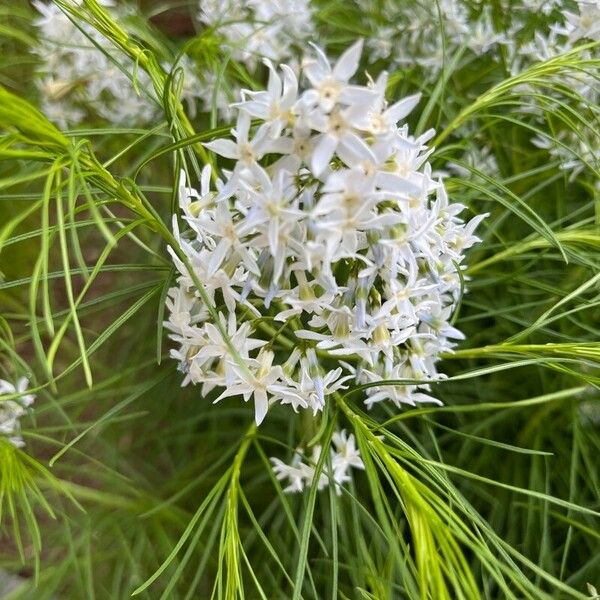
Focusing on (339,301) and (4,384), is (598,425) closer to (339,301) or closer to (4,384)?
(339,301)

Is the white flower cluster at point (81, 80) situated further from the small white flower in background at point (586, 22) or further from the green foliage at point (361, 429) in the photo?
the small white flower in background at point (586, 22)

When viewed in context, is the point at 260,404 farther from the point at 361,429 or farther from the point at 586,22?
the point at 586,22

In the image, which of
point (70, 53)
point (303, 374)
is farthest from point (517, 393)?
point (70, 53)

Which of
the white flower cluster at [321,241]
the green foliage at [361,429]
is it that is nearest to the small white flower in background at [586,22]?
the green foliage at [361,429]

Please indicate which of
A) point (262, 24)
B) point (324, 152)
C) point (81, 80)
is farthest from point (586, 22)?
point (81, 80)

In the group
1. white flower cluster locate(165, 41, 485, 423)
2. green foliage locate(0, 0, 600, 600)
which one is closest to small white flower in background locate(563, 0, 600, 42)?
green foliage locate(0, 0, 600, 600)
